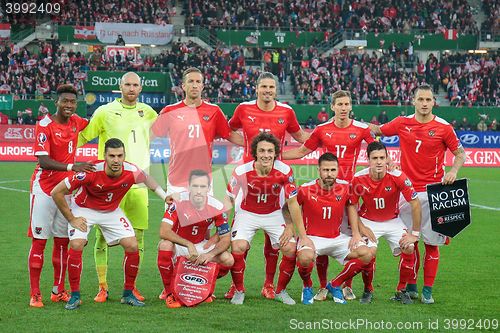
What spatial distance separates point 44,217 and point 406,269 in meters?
3.85

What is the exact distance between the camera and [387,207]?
864 centimetres

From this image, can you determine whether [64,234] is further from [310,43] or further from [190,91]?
[310,43]

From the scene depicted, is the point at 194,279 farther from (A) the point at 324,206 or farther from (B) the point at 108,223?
(A) the point at 324,206

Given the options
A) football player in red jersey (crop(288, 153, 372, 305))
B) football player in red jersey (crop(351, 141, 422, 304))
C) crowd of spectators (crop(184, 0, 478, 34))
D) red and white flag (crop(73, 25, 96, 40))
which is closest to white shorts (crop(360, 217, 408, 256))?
football player in red jersey (crop(351, 141, 422, 304))

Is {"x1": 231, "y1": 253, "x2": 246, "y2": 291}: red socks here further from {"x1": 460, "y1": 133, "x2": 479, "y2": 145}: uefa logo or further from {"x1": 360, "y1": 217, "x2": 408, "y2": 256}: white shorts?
{"x1": 460, "y1": 133, "x2": 479, "y2": 145}: uefa logo

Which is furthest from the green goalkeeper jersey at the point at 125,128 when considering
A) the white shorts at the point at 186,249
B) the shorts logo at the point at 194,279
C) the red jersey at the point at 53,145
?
Answer: the shorts logo at the point at 194,279

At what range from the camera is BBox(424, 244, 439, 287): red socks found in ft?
27.8

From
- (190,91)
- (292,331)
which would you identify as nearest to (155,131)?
(190,91)

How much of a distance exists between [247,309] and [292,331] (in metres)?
1.05

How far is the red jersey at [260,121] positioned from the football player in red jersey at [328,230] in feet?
3.01

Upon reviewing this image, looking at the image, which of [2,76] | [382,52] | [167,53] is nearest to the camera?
[2,76]

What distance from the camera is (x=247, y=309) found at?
7.94 m

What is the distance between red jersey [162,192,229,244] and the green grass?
768mm

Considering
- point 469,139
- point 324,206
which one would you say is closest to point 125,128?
point 324,206
